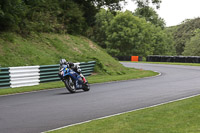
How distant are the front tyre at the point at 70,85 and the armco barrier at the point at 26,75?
157 inches

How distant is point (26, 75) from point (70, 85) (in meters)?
4.31

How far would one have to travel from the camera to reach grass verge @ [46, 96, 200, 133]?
23.2ft

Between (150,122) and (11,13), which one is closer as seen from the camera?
(150,122)

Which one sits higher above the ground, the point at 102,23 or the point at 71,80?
the point at 102,23

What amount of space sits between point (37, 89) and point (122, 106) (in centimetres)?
671

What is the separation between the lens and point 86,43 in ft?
106

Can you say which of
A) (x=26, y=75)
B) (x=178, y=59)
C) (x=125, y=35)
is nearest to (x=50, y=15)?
(x=26, y=75)

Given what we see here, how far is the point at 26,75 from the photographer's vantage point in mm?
18406

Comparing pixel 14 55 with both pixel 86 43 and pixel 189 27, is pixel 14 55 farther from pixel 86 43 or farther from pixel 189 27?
pixel 189 27

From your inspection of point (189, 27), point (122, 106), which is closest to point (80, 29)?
point (122, 106)

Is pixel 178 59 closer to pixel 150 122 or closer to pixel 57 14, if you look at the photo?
pixel 57 14

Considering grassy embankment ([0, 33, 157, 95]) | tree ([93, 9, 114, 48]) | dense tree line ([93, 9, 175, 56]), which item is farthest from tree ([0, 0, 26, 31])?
tree ([93, 9, 114, 48])

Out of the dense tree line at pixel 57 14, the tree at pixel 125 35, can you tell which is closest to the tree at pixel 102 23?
the tree at pixel 125 35

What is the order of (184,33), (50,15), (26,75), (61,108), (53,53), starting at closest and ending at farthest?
(61,108)
(26,75)
(53,53)
(50,15)
(184,33)
